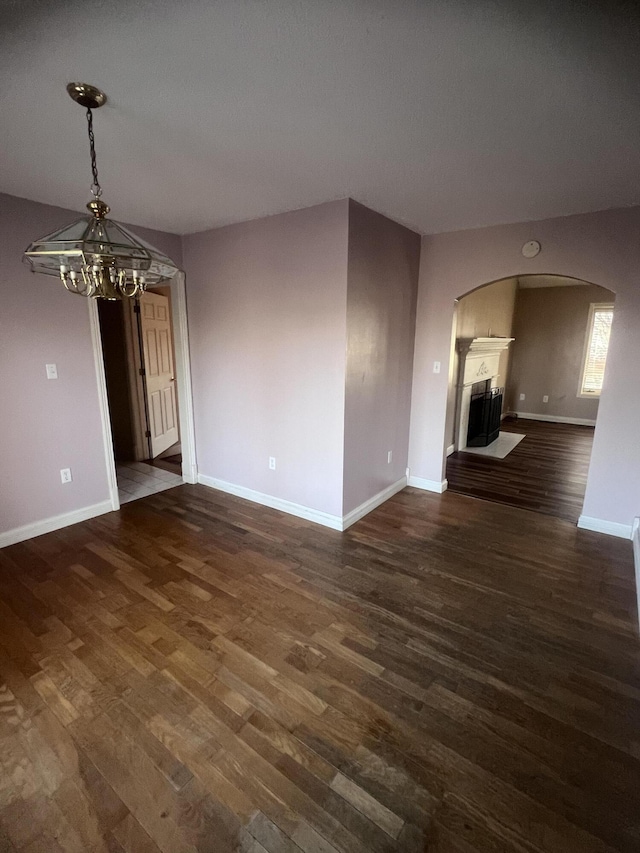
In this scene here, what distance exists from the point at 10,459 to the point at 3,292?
117cm

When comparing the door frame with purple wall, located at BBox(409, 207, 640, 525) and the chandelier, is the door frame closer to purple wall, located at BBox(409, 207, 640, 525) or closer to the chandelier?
the chandelier

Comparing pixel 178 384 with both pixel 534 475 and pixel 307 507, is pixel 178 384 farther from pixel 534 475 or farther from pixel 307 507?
pixel 534 475

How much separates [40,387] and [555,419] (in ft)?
26.1

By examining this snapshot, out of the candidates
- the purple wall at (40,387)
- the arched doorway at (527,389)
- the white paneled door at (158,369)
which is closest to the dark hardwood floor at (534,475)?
the arched doorway at (527,389)

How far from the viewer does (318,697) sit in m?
1.76

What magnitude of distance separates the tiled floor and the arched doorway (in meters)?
3.03

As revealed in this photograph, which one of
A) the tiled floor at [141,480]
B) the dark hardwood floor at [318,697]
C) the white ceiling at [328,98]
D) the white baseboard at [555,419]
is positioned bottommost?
the dark hardwood floor at [318,697]

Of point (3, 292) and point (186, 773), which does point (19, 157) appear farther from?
point (186, 773)

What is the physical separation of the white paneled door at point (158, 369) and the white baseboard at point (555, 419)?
21.1ft

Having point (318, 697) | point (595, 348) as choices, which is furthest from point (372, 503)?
point (595, 348)

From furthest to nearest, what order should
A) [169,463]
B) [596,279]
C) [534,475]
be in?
[169,463]
[534,475]
[596,279]

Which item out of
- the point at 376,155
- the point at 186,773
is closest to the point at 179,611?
the point at 186,773

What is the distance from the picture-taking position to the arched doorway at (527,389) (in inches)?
171

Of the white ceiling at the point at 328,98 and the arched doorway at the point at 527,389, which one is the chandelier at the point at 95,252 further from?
the arched doorway at the point at 527,389
